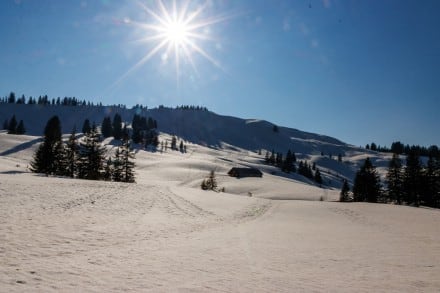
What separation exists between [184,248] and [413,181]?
60085 mm

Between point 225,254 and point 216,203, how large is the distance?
21.2 m

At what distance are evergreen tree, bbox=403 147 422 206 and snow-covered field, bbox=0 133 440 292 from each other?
3380cm

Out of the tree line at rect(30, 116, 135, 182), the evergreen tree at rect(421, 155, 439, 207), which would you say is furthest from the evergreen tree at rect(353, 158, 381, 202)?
the tree line at rect(30, 116, 135, 182)

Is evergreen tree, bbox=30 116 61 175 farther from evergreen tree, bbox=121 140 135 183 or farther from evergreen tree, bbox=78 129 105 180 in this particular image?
evergreen tree, bbox=121 140 135 183

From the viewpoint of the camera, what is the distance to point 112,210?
2397cm

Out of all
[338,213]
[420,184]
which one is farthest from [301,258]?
[420,184]

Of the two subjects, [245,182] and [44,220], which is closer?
[44,220]

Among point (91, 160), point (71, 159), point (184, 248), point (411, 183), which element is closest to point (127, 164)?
point (91, 160)

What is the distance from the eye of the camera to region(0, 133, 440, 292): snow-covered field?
993 centimetres

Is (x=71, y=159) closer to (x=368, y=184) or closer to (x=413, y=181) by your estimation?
(x=368, y=184)

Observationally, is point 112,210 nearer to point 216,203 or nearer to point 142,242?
point 142,242

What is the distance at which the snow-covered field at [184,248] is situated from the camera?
9.93 meters

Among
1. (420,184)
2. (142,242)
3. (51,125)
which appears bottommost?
(142,242)

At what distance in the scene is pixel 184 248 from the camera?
15.2 metres
